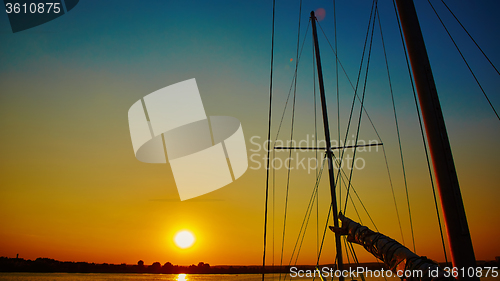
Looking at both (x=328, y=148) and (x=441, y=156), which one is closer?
(x=441, y=156)

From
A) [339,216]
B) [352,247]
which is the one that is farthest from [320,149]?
[352,247]

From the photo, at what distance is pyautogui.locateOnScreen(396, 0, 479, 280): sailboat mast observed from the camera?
3646 millimetres

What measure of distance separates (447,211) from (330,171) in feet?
22.2

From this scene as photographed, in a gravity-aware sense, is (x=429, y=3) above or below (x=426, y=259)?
above

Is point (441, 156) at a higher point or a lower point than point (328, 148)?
lower

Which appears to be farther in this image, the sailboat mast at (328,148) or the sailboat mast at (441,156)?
the sailboat mast at (328,148)

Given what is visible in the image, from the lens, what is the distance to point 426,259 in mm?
5949

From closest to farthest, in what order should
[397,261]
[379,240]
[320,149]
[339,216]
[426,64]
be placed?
[426,64] → [397,261] → [379,240] → [339,216] → [320,149]

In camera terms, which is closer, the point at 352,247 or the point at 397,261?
the point at 397,261

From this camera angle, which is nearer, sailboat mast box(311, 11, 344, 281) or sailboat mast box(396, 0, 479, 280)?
sailboat mast box(396, 0, 479, 280)

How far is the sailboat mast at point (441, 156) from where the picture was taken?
3.65m

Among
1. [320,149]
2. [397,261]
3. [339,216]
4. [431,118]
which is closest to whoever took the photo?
[431,118]

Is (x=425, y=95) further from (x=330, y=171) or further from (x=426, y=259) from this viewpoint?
(x=330, y=171)

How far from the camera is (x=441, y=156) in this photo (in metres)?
3.83
